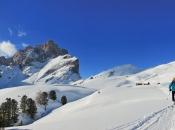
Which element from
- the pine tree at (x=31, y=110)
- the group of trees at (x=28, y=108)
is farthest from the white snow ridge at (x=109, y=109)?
the group of trees at (x=28, y=108)

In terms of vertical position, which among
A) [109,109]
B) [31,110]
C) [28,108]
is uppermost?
[109,109]

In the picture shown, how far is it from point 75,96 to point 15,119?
4249cm

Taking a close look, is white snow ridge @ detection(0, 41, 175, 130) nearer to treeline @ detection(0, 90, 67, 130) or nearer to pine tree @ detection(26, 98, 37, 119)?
pine tree @ detection(26, 98, 37, 119)

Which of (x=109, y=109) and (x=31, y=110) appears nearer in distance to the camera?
(x=109, y=109)

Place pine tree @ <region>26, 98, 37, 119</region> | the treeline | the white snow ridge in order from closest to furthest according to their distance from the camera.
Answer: the white snow ridge, the treeline, pine tree @ <region>26, 98, 37, 119</region>

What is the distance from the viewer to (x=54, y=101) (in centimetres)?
8738

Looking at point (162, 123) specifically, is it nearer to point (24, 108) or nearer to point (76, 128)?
point (76, 128)

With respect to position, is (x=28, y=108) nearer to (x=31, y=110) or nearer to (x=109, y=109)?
(x=31, y=110)

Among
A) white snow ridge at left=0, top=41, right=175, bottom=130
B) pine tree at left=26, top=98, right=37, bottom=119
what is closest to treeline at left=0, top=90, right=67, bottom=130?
pine tree at left=26, top=98, right=37, bottom=119

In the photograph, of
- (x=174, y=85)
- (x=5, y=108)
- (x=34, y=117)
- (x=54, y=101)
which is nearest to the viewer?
(x=174, y=85)

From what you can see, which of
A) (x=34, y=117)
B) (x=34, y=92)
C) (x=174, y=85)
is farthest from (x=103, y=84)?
(x=174, y=85)

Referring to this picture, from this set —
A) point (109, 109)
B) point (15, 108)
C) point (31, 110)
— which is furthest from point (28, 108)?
point (109, 109)

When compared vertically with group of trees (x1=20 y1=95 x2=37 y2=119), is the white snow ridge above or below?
above

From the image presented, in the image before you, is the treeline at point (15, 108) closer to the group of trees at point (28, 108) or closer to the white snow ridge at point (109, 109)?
the group of trees at point (28, 108)
